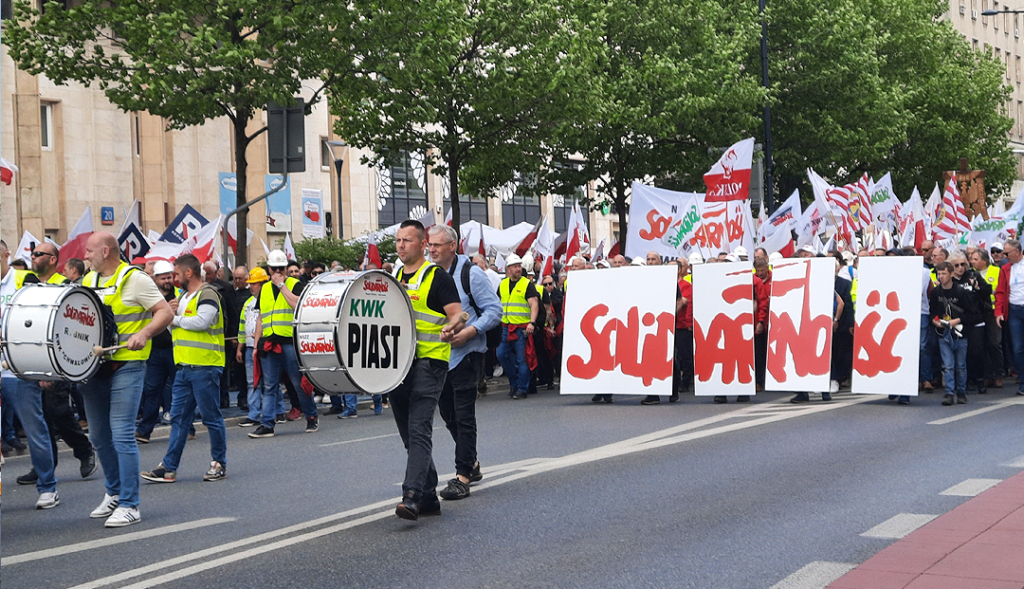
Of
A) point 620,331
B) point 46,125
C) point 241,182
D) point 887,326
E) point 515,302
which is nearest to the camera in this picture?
point 887,326

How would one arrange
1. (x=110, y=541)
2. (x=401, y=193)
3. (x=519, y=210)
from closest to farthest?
(x=110, y=541) < (x=401, y=193) < (x=519, y=210)

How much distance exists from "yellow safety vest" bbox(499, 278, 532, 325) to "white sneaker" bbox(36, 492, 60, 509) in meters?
9.73

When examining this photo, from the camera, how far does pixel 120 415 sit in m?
8.59

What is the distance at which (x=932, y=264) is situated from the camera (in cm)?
1798

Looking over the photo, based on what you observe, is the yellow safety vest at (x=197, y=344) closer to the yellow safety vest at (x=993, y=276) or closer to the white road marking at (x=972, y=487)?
the white road marking at (x=972, y=487)

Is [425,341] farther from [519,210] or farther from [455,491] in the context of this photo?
[519,210]

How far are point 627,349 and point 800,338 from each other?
81.0 inches

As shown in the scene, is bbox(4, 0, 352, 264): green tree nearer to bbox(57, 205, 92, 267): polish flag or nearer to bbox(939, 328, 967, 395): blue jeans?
bbox(57, 205, 92, 267): polish flag

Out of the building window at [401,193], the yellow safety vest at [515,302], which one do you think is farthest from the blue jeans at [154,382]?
the building window at [401,193]

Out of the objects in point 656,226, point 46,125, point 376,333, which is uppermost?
point 46,125

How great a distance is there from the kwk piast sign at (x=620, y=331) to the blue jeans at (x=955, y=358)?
3.07 metres

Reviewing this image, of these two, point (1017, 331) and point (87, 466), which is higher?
point (1017, 331)

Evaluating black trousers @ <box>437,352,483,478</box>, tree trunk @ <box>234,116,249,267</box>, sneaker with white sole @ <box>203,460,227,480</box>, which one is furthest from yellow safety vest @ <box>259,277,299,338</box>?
tree trunk @ <box>234,116,249,267</box>

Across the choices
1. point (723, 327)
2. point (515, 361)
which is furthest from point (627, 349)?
point (515, 361)
